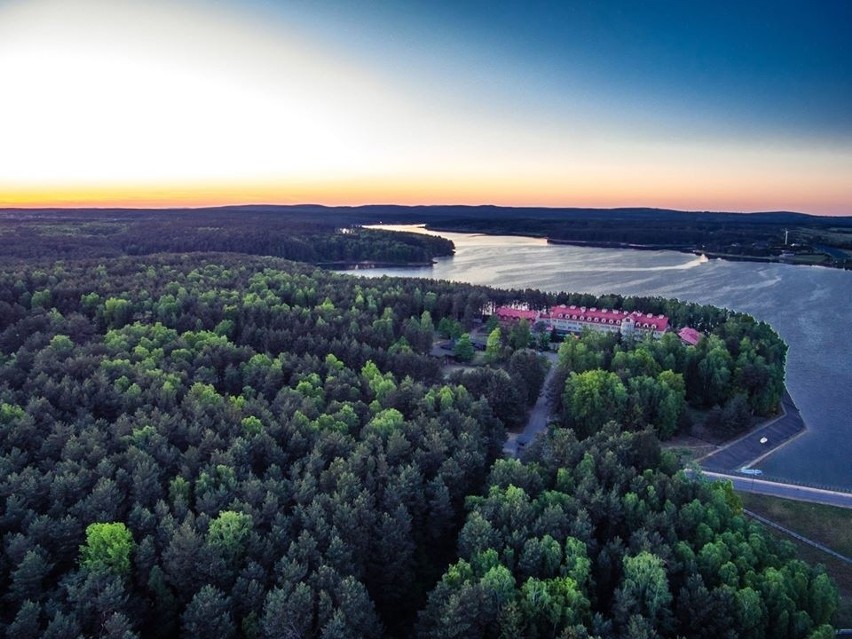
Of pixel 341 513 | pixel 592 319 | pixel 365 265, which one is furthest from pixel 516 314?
pixel 365 265

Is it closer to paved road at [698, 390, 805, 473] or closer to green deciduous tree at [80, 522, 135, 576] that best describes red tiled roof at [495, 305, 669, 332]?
paved road at [698, 390, 805, 473]

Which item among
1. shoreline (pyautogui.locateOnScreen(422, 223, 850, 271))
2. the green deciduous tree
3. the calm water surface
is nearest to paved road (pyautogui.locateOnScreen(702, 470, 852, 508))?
the calm water surface

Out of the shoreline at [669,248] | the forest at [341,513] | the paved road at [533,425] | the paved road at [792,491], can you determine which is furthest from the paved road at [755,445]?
the shoreline at [669,248]

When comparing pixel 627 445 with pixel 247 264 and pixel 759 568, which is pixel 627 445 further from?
pixel 247 264

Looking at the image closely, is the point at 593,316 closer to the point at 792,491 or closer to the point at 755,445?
the point at 755,445

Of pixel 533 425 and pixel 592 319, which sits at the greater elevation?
pixel 592 319

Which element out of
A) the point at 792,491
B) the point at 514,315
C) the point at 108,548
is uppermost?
the point at 514,315

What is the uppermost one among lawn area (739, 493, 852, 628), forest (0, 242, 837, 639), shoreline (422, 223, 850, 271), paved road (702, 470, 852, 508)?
shoreline (422, 223, 850, 271)

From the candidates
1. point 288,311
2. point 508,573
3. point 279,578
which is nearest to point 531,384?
point 288,311
